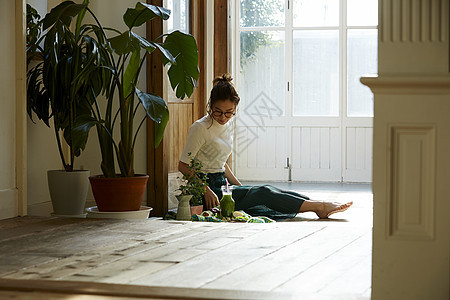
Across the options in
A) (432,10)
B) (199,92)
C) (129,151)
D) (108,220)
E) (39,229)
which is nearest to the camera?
(432,10)

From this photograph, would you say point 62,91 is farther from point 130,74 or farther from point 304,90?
point 304,90

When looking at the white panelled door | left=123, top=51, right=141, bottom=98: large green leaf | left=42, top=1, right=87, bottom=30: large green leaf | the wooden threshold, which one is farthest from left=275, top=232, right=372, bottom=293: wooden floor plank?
the white panelled door

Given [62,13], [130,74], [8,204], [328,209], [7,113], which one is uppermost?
[62,13]

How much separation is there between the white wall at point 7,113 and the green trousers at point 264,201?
1279 millimetres

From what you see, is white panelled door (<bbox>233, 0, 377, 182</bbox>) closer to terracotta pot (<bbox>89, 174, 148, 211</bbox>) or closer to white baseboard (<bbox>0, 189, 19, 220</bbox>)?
terracotta pot (<bbox>89, 174, 148, 211</bbox>)

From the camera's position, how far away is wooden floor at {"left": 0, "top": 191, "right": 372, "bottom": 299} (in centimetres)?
212

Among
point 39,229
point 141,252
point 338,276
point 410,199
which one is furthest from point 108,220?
point 410,199

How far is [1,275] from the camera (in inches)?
91.4

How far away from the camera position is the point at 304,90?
7.59 metres

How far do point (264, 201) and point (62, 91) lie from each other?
4.56 ft

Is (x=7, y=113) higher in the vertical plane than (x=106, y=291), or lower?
higher

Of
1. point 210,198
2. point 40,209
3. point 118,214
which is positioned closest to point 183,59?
point 210,198

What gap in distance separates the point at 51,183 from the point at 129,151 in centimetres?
47

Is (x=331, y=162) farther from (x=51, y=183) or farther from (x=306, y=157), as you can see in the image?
(x=51, y=183)
